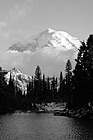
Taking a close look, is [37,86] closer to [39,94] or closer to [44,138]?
[39,94]

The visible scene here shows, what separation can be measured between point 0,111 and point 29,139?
176 feet

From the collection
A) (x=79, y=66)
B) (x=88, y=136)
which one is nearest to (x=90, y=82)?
(x=79, y=66)

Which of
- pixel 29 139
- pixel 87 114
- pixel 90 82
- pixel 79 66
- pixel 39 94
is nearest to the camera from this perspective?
pixel 29 139

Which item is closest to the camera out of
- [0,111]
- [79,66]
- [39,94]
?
[79,66]

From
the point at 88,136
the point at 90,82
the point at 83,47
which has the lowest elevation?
the point at 88,136

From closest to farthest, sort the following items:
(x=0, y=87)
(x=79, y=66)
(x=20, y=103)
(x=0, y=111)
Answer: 1. (x=79, y=66)
2. (x=0, y=111)
3. (x=0, y=87)
4. (x=20, y=103)

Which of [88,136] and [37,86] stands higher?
[37,86]

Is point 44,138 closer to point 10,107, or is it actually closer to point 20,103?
point 10,107

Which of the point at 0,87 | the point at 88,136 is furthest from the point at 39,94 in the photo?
the point at 88,136

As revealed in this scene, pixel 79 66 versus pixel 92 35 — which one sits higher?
pixel 92 35

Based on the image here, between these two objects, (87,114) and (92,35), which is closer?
(87,114)

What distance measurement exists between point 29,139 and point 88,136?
7.70 meters

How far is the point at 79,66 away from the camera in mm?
69375

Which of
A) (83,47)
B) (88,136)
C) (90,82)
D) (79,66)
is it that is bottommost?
(88,136)
